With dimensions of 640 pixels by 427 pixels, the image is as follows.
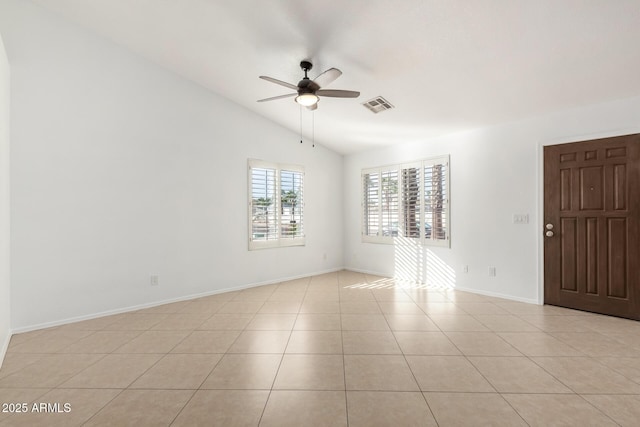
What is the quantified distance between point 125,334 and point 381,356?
2.76 meters

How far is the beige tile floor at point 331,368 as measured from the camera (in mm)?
1890

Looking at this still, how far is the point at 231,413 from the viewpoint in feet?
6.24

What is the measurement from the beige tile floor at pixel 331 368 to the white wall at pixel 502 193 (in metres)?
0.70

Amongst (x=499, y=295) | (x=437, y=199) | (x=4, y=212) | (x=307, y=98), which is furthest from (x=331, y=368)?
(x=437, y=199)

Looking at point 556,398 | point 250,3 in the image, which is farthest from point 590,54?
point 250,3

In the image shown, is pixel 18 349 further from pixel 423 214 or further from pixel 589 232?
pixel 589 232

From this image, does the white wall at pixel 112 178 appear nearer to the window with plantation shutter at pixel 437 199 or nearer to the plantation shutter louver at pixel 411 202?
the plantation shutter louver at pixel 411 202

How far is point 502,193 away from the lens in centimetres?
448

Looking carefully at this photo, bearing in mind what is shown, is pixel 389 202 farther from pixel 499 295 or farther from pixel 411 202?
pixel 499 295

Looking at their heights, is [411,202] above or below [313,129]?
below

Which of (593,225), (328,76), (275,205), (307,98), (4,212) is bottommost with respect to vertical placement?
(593,225)

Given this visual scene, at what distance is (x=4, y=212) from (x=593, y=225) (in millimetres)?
6758

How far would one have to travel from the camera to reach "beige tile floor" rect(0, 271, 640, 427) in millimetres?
1890

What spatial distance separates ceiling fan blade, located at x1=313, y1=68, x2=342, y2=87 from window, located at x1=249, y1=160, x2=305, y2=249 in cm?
253
